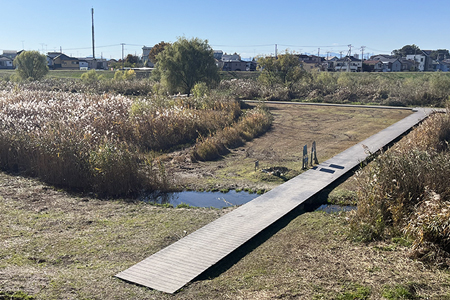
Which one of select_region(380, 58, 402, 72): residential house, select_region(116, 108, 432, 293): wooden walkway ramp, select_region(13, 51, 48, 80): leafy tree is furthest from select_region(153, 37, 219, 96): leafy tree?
select_region(380, 58, 402, 72): residential house

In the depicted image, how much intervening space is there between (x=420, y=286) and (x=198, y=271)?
3.40 meters

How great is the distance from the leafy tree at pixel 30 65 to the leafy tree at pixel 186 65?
24.2m

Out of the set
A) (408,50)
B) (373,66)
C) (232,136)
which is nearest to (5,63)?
(373,66)

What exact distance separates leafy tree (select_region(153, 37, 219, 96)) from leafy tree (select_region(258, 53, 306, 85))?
8315mm

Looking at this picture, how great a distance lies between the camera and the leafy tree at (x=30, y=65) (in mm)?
50688

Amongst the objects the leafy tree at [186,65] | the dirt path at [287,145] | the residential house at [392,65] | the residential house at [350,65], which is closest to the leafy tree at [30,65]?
the leafy tree at [186,65]

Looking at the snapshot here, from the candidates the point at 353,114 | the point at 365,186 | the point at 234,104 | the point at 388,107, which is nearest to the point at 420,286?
the point at 365,186

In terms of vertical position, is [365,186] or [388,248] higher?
[365,186]

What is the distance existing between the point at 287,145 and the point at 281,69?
24.5m

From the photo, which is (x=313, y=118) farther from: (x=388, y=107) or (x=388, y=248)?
(x=388, y=248)

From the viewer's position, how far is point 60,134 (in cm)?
1446

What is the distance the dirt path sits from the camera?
44.4 ft

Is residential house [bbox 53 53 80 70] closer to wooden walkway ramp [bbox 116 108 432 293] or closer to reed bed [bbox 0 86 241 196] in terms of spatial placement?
reed bed [bbox 0 86 241 196]

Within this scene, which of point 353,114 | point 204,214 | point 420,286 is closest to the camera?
point 420,286
